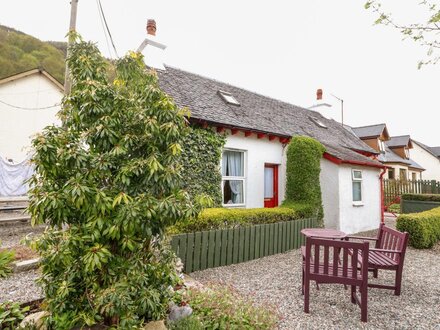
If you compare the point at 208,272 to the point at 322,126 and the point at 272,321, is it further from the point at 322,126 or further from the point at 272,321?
the point at 322,126

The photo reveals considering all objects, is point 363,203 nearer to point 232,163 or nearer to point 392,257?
point 232,163

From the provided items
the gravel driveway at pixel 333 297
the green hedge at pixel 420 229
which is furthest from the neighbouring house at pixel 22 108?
the green hedge at pixel 420 229

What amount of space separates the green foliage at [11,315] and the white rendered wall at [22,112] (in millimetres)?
14586

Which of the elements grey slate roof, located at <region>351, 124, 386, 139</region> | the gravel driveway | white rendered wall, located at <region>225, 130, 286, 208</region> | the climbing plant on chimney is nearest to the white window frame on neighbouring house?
white rendered wall, located at <region>225, 130, 286, 208</region>

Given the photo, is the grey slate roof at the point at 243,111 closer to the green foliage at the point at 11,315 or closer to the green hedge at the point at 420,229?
the green hedge at the point at 420,229

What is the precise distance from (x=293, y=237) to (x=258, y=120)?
5392 millimetres

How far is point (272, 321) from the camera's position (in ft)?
11.5

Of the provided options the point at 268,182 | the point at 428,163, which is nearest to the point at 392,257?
the point at 268,182

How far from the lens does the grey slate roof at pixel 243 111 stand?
9812mm

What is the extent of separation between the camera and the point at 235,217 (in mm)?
7090

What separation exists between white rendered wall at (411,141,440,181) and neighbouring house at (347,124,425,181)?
93cm

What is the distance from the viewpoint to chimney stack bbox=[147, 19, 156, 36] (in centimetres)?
1095

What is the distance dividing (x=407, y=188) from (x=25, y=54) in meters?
33.2

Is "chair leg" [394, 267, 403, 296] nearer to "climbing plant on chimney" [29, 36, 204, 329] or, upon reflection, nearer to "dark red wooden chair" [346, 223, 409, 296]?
"dark red wooden chair" [346, 223, 409, 296]
